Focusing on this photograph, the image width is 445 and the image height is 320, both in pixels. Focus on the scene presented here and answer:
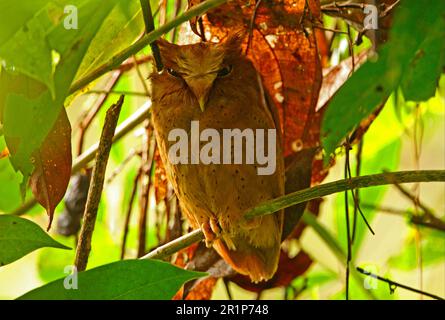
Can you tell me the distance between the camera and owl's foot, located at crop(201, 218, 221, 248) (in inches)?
53.6

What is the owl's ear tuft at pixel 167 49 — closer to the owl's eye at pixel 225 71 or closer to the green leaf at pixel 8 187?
the owl's eye at pixel 225 71

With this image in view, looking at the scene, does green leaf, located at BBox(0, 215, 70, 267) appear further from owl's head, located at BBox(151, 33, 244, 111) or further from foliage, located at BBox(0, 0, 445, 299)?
owl's head, located at BBox(151, 33, 244, 111)

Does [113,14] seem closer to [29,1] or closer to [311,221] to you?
[29,1]

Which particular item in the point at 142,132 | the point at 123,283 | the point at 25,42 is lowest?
the point at 123,283

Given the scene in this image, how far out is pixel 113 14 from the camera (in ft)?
3.83

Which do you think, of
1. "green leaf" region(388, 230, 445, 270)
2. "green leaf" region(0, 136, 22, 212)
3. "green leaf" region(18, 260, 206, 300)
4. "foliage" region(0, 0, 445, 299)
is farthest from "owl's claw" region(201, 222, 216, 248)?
"green leaf" region(388, 230, 445, 270)

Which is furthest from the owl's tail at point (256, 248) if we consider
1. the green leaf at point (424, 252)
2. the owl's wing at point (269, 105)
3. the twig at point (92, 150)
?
the green leaf at point (424, 252)

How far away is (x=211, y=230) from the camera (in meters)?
1.38

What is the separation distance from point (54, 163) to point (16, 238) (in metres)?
0.17

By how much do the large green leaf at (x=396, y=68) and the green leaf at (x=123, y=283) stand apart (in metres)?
0.27

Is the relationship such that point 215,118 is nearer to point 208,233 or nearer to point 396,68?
point 208,233

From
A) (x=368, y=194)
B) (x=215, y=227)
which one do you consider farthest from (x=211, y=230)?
(x=368, y=194)

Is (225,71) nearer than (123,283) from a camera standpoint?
No

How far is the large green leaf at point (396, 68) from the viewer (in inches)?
27.5
